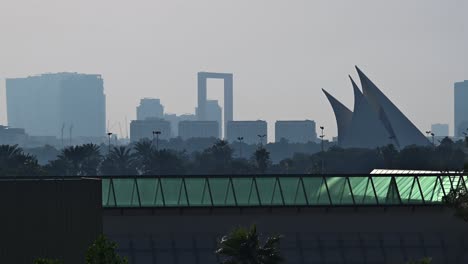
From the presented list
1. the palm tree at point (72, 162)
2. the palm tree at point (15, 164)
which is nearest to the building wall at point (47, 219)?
the palm tree at point (15, 164)

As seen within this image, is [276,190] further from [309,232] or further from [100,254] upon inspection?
[100,254]

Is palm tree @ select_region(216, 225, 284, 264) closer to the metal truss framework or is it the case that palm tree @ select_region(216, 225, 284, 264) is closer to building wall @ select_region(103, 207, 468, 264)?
building wall @ select_region(103, 207, 468, 264)

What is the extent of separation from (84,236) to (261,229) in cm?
2073

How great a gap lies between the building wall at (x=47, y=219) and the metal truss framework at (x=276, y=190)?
20650 millimetres

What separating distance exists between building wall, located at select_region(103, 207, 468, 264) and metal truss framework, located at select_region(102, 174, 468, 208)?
2.56ft

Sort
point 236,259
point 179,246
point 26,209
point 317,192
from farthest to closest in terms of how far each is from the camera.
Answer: point 317,192, point 179,246, point 236,259, point 26,209

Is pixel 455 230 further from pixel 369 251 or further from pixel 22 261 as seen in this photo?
pixel 22 261

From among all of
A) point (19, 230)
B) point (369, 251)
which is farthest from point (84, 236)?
point (369, 251)

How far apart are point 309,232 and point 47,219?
23.1 m

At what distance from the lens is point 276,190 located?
215 ft

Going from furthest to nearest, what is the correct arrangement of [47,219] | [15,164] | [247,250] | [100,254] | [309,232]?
1. [15,164]
2. [309,232]
3. [247,250]
4. [47,219]
5. [100,254]

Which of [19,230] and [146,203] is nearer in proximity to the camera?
[19,230]

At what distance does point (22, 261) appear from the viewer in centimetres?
4147

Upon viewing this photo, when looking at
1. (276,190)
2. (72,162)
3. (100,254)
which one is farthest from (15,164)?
(100,254)
